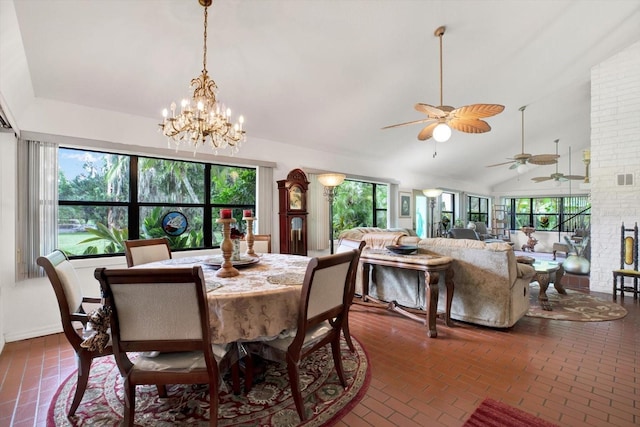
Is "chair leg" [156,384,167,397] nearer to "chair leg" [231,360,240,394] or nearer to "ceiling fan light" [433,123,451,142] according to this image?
"chair leg" [231,360,240,394]

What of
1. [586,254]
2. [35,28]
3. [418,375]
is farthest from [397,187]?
[35,28]

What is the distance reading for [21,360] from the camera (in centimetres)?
249

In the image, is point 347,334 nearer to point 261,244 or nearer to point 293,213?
point 261,244

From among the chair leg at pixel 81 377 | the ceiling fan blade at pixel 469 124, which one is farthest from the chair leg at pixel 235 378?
the ceiling fan blade at pixel 469 124

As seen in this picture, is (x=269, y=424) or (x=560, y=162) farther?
(x=560, y=162)

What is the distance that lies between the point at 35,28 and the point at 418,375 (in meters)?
3.91

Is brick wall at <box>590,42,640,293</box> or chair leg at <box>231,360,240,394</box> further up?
brick wall at <box>590,42,640,293</box>

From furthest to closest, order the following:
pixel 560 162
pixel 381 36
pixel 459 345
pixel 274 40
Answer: pixel 560 162 → pixel 381 36 → pixel 274 40 → pixel 459 345

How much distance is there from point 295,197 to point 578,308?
154 inches

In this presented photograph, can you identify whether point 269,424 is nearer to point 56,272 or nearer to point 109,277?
point 109,277

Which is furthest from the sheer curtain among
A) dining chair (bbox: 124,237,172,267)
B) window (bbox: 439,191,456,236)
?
window (bbox: 439,191,456,236)

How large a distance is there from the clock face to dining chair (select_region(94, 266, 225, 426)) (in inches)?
124

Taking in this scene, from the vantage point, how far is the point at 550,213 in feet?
33.8

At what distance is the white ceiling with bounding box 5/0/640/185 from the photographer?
8.42 ft
